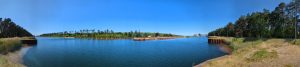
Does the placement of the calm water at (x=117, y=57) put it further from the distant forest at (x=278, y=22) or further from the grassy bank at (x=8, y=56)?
the distant forest at (x=278, y=22)

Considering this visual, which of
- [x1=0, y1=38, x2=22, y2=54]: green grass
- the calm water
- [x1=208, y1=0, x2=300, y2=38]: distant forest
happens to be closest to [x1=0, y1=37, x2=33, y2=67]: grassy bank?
[x1=0, y1=38, x2=22, y2=54]: green grass

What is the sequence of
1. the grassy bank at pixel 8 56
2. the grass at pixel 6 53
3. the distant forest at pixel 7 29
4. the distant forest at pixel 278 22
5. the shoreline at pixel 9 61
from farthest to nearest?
the distant forest at pixel 7 29
the distant forest at pixel 278 22
the grassy bank at pixel 8 56
the grass at pixel 6 53
the shoreline at pixel 9 61

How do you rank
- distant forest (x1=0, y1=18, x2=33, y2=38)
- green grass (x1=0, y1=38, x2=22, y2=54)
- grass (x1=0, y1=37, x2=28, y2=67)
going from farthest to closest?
distant forest (x1=0, y1=18, x2=33, y2=38), green grass (x1=0, y1=38, x2=22, y2=54), grass (x1=0, y1=37, x2=28, y2=67)

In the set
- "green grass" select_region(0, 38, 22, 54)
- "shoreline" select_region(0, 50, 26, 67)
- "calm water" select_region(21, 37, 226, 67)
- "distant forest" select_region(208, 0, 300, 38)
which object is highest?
"distant forest" select_region(208, 0, 300, 38)

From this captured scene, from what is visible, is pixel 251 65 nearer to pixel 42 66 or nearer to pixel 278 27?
pixel 42 66

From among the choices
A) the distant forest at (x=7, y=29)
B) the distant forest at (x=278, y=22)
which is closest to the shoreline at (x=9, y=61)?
the distant forest at (x=278, y=22)

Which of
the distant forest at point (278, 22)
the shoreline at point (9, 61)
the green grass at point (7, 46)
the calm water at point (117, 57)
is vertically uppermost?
the distant forest at point (278, 22)

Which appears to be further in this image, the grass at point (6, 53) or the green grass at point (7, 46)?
the green grass at point (7, 46)

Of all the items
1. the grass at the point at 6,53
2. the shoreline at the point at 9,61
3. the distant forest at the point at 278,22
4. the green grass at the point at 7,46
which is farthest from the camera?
the distant forest at the point at 278,22

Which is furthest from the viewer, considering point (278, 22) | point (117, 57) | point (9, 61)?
point (278, 22)

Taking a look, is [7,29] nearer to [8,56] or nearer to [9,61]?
[8,56]

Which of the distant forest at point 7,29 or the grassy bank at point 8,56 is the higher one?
the distant forest at point 7,29

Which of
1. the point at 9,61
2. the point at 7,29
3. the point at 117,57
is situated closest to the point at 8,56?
the point at 9,61

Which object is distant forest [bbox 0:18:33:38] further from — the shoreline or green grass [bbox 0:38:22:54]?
the shoreline
